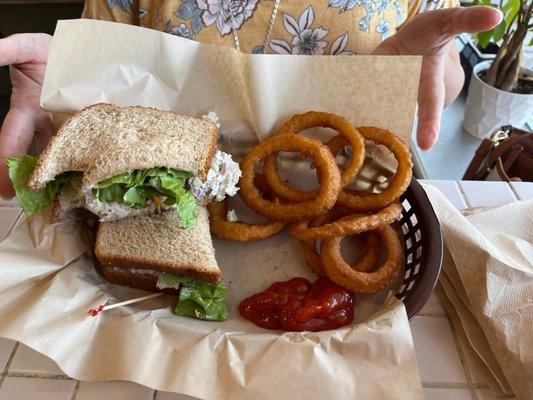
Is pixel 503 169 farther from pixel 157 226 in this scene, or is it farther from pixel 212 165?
pixel 157 226

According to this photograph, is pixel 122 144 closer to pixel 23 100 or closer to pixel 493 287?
pixel 23 100

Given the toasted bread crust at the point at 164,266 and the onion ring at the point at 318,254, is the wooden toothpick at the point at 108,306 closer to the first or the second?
the toasted bread crust at the point at 164,266

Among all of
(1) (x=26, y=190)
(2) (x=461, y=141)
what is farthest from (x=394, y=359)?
(2) (x=461, y=141)

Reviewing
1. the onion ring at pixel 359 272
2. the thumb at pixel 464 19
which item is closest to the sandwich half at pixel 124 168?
the onion ring at pixel 359 272

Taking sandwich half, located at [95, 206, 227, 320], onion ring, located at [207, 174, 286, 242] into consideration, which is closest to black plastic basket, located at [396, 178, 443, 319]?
onion ring, located at [207, 174, 286, 242]

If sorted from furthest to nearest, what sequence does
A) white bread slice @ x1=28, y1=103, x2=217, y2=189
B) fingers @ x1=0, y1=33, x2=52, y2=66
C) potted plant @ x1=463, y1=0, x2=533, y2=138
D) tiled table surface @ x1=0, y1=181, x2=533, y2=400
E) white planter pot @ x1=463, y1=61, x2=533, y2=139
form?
white planter pot @ x1=463, y1=61, x2=533, y2=139
potted plant @ x1=463, y1=0, x2=533, y2=138
fingers @ x1=0, y1=33, x2=52, y2=66
white bread slice @ x1=28, y1=103, x2=217, y2=189
tiled table surface @ x1=0, y1=181, x2=533, y2=400

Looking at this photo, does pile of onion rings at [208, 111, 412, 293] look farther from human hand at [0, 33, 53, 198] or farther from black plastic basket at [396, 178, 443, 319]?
human hand at [0, 33, 53, 198]

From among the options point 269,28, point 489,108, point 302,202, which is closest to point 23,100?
point 269,28
